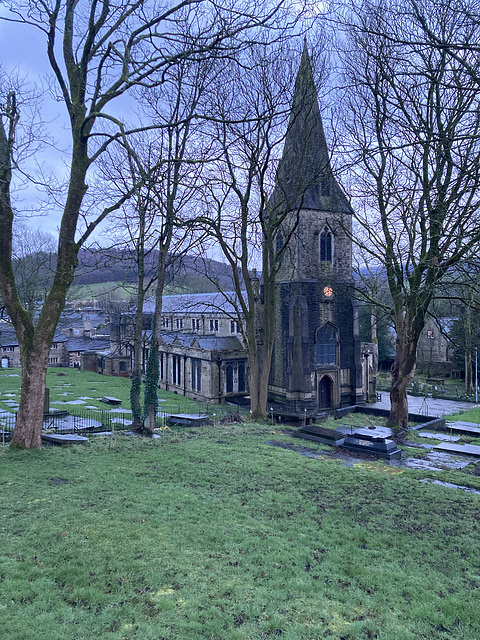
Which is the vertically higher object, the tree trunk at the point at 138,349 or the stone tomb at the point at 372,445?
the tree trunk at the point at 138,349

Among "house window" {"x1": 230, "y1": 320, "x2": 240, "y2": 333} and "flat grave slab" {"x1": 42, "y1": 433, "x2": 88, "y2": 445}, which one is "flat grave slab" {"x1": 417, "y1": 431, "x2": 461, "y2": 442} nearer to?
"flat grave slab" {"x1": 42, "y1": 433, "x2": 88, "y2": 445}

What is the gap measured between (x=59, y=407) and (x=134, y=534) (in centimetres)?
2065

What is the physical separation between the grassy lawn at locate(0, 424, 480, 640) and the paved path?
22180mm

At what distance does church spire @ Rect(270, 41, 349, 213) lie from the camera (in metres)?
18.5

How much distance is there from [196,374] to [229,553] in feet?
103

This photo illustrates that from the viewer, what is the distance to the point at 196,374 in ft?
124

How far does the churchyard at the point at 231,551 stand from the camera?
493cm

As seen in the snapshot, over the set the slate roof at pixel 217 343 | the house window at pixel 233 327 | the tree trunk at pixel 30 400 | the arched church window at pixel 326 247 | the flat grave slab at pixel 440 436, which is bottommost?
the flat grave slab at pixel 440 436

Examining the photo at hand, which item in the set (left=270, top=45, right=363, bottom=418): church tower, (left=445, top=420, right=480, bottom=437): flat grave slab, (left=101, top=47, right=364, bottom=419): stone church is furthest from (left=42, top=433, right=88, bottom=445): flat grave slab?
(left=445, top=420, right=480, bottom=437): flat grave slab

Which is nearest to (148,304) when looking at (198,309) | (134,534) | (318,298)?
(198,309)

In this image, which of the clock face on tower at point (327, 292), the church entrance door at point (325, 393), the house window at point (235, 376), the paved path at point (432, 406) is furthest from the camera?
the house window at point (235, 376)

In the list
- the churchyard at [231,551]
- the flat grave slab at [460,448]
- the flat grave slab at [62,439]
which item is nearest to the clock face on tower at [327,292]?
the flat grave slab at [460,448]

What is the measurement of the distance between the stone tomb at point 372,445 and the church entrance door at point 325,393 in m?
15.3

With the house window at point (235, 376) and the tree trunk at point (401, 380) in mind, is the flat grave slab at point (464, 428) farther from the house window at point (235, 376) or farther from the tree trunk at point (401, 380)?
the house window at point (235, 376)
